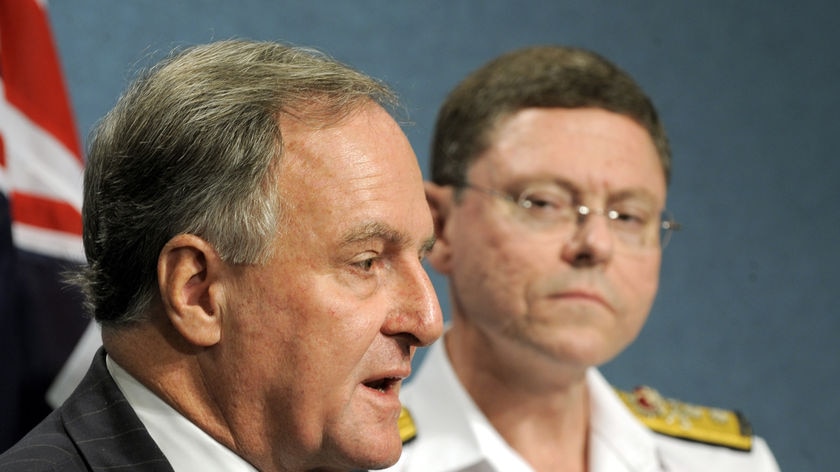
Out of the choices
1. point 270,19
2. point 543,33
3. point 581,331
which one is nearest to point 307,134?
point 581,331

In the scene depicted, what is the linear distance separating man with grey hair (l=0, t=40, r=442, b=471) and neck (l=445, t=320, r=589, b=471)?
54cm

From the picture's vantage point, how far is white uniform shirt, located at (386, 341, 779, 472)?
161 cm

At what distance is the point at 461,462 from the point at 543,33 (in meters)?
0.96

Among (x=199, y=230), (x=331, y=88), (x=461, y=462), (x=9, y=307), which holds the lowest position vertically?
(x=461, y=462)

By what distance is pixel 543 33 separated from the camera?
2.27 m

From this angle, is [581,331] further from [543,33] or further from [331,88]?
[543,33]

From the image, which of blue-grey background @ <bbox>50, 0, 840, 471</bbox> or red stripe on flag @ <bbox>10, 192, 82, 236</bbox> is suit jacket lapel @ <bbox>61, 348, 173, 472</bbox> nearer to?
red stripe on flag @ <bbox>10, 192, 82, 236</bbox>

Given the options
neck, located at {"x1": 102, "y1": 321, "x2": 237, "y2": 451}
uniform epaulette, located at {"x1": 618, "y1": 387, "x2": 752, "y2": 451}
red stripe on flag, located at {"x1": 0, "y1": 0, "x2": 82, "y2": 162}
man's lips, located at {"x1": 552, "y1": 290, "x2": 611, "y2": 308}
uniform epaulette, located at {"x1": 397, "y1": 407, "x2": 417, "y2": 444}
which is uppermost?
red stripe on flag, located at {"x1": 0, "y1": 0, "x2": 82, "y2": 162}

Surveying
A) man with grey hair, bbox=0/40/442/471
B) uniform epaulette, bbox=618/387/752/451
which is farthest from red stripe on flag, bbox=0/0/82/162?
uniform epaulette, bbox=618/387/752/451

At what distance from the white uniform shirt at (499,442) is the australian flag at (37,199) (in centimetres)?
48

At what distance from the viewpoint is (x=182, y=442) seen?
3.45 feet

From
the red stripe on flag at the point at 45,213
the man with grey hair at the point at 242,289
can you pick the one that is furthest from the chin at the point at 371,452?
the red stripe on flag at the point at 45,213

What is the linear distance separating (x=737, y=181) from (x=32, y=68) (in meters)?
1.33

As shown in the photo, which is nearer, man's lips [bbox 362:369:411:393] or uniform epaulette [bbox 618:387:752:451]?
man's lips [bbox 362:369:411:393]
